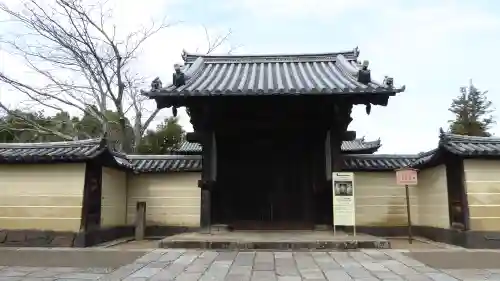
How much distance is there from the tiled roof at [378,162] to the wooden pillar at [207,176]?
349cm

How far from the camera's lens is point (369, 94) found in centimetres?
866

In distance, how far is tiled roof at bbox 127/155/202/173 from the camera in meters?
10.9

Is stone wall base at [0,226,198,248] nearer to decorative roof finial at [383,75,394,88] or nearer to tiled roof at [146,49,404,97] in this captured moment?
tiled roof at [146,49,404,97]

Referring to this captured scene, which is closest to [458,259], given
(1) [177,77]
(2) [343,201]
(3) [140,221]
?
(2) [343,201]

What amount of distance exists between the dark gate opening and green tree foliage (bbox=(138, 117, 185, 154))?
671 inches

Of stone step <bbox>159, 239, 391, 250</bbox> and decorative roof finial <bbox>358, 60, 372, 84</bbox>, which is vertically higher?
decorative roof finial <bbox>358, 60, 372, 84</bbox>

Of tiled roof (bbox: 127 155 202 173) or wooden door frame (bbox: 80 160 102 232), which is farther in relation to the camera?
tiled roof (bbox: 127 155 202 173)

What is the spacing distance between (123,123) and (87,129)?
5798 mm

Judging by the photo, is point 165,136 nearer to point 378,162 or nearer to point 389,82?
point 378,162

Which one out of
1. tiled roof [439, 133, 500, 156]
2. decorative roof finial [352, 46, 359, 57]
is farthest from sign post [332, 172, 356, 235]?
decorative roof finial [352, 46, 359, 57]

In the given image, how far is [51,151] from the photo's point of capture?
→ 366 inches

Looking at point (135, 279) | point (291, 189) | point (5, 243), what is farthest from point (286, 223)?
point (5, 243)

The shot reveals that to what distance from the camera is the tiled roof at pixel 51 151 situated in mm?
8695

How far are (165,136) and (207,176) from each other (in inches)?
746
